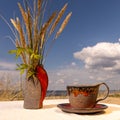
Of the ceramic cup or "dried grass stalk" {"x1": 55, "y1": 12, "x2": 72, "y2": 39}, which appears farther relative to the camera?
"dried grass stalk" {"x1": 55, "y1": 12, "x2": 72, "y2": 39}

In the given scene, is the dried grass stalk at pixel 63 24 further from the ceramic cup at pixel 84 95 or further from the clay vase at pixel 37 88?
the ceramic cup at pixel 84 95

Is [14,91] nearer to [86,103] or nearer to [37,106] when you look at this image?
[37,106]

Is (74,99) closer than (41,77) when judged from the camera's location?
Yes

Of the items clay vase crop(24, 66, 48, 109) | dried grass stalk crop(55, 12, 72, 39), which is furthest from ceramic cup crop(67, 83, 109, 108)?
dried grass stalk crop(55, 12, 72, 39)

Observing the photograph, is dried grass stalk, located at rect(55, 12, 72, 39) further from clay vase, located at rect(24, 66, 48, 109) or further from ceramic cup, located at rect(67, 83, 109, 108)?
ceramic cup, located at rect(67, 83, 109, 108)

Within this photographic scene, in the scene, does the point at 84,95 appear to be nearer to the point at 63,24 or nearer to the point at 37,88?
the point at 37,88

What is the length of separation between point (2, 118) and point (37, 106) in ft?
1.73

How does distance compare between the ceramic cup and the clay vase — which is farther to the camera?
the clay vase

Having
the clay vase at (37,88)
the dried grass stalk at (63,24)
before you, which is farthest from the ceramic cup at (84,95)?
the dried grass stalk at (63,24)

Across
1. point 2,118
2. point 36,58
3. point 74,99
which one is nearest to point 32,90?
point 36,58

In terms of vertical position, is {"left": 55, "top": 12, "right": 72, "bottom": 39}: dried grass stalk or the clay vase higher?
{"left": 55, "top": 12, "right": 72, "bottom": 39}: dried grass stalk

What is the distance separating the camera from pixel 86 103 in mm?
1665

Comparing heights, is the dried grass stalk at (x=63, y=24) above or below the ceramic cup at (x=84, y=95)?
above

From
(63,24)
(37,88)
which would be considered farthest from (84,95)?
(63,24)
